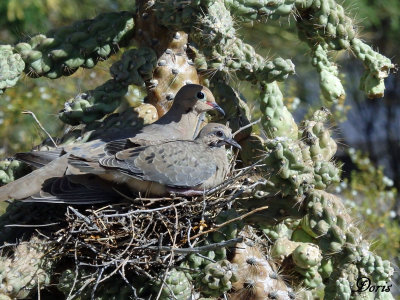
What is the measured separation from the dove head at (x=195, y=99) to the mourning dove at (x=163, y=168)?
14.1 inches

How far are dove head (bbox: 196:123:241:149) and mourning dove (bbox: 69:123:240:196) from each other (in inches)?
2.5

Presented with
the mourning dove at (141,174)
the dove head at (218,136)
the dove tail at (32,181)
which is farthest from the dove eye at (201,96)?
the dove tail at (32,181)

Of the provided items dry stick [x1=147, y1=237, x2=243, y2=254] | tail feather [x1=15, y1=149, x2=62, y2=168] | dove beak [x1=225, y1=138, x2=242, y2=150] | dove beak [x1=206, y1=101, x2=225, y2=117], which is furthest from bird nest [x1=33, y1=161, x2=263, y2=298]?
dove beak [x1=206, y1=101, x2=225, y2=117]

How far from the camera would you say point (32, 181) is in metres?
3.76

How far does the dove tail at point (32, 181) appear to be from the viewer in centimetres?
370

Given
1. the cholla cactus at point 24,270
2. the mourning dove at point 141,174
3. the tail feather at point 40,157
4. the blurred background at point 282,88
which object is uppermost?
the mourning dove at point 141,174

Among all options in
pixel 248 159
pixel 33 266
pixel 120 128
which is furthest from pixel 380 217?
A: pixel 33 266

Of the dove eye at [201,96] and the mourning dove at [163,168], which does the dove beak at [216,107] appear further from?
the mourning dove at [163,168]

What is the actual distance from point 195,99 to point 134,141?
0.49m

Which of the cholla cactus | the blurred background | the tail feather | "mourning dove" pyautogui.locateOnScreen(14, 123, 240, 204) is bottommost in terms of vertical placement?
the blurred background

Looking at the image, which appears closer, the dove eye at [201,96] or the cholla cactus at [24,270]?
the cholla cactus at [24,270]

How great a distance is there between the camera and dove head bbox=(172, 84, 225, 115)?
162 inches

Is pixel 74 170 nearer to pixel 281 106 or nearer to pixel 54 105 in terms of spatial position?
pixel 281 106

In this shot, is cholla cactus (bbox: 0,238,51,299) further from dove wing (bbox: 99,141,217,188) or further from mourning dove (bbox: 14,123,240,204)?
dove wing (bbox: 99,141,217,188)
